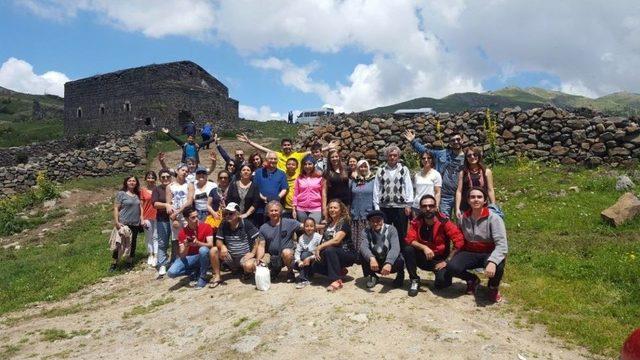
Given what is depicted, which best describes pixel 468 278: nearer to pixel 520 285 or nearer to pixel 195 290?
pixel 520 285

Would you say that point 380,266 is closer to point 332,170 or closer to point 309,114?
point 332,170

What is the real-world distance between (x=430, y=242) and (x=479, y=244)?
676 mm

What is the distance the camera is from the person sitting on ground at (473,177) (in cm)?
773

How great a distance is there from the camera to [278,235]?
8.05 metres

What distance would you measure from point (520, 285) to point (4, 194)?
72.6 feet

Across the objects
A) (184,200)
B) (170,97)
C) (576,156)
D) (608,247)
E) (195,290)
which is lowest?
(195,290)

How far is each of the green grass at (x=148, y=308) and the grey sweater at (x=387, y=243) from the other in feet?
10.7

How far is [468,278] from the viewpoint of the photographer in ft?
23.0

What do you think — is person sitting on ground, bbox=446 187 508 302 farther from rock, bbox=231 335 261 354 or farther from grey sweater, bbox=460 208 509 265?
rock, bbox=231 335 261 354

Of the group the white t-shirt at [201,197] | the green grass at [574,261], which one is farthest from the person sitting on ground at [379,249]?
the white t-shirt at [201,197]

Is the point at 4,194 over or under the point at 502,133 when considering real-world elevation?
under

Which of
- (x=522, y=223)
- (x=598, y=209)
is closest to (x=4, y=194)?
(x=522, y=223)

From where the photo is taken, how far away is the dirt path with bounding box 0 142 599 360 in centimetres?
552

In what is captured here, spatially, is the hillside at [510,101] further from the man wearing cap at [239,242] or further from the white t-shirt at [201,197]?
the man wearing cap at [239,242]
